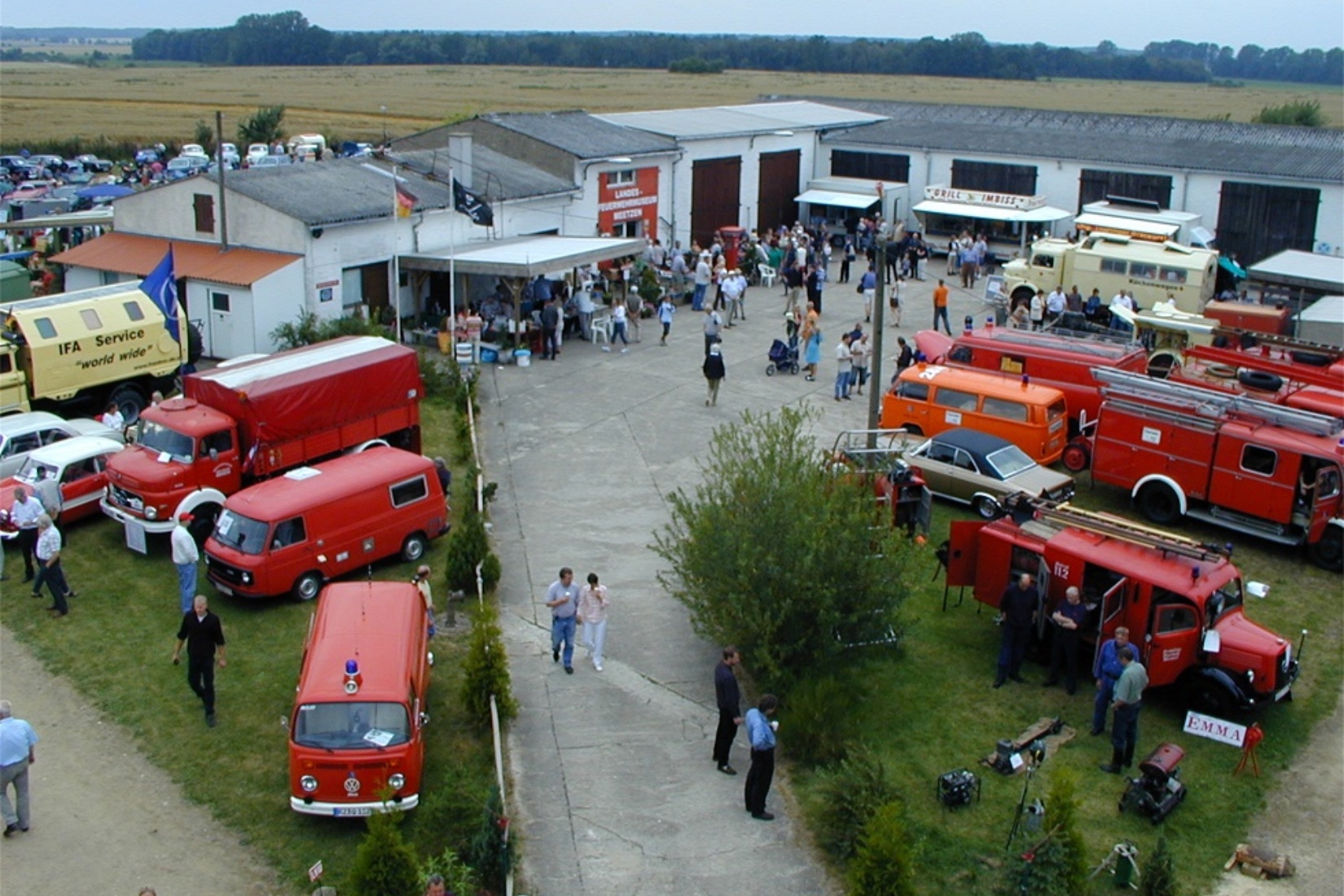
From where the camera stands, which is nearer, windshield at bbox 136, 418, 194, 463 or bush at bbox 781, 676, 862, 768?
bush at bbox 781, 676, 862, 768

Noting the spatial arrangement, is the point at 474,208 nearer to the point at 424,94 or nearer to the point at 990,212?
the point at 990,212

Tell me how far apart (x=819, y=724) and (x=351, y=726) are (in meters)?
4.86

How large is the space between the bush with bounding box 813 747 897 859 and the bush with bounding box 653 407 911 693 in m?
2.20

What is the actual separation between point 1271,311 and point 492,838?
2612 cm

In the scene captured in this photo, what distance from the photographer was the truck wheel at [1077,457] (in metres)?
23.0

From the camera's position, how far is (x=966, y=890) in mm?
11680

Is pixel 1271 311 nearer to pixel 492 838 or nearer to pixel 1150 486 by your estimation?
pixel 1150 486

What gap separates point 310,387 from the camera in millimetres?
20156

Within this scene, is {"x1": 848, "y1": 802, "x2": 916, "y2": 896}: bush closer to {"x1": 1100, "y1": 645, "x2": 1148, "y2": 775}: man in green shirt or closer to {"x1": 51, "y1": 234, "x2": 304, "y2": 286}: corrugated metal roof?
{"x1": 1100, "y1": 645, "x2": 1148, "y2": 775}: man in green shirt

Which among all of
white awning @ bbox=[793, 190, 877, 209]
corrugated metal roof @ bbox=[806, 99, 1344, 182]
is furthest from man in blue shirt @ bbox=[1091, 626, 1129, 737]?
white awning @ bbox=[793, 190, 877, 209]

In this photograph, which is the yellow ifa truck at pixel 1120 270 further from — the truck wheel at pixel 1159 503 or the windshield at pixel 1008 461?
the windshield at pixel 1008 461

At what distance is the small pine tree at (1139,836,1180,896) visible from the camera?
11.2 m

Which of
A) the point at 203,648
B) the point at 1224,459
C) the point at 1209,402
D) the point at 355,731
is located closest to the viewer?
the point at 355,731

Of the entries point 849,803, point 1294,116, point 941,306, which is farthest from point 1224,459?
point 1294,116
